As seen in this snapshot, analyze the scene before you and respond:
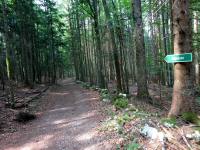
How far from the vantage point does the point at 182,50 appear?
4.96 m

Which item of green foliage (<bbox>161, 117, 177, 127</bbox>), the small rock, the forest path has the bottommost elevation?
the forest path

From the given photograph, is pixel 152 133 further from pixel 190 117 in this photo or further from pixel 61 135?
pixel 61 135

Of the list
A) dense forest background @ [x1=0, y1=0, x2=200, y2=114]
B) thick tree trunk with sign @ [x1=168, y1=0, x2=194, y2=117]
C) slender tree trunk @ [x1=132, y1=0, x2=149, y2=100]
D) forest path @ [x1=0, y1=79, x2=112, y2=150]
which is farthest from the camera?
dense forest background @ [x1=0, y1=0, x2=200, y2=114]

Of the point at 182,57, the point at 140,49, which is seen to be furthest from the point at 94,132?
the point at 140,49

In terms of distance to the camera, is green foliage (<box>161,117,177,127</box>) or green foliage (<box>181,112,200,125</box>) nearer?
green foliage (<box>161,117,177,127</box>)

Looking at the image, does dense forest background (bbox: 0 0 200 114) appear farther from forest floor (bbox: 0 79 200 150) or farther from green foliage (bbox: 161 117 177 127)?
forest floor (bbox: 0 79 200 150)

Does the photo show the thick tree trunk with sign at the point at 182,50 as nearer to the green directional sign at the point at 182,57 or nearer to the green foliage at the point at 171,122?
the green directional sign at the point at 182,57

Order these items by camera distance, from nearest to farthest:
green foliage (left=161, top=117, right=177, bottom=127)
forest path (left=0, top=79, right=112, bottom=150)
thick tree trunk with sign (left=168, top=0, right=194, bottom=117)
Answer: green foliage (left=161, top=117, right=177, bottom=127), thick tree trunk with sign (left=168, top=0, right=194, bottom=117), forest path (left=0, top=79, right=112, bottom=150)

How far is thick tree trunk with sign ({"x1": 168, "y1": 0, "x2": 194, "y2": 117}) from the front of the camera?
491 cm

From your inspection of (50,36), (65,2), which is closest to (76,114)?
(50,36)

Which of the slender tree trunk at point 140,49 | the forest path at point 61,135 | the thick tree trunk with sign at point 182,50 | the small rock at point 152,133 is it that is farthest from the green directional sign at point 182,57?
the slender tree trunk at point 140,49

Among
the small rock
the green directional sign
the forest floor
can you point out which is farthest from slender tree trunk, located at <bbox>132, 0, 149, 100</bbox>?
the green directional sign

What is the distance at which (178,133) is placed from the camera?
14.7 ft

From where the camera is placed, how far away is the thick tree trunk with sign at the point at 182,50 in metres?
4.91
